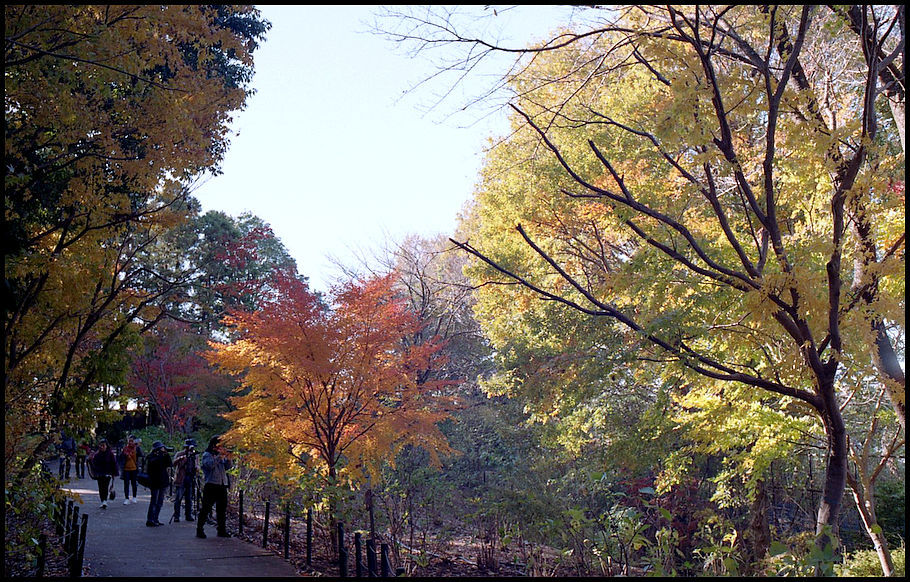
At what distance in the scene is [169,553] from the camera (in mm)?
8781

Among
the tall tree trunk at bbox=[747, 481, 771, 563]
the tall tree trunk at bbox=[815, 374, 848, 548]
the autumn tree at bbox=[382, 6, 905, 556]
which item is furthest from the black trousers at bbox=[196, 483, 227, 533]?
the tall tree trunk at bbox=[747, 481, 771, 563]

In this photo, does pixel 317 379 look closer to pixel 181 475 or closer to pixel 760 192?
pixel 181 475

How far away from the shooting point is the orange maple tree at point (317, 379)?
9945 mm

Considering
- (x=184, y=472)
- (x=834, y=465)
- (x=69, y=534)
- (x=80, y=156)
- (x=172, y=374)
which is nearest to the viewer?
(x=834, y=465)

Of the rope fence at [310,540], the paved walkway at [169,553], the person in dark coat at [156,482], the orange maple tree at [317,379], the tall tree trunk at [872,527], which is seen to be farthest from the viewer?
the person in dark coat at [156,482]

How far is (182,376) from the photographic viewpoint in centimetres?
2570

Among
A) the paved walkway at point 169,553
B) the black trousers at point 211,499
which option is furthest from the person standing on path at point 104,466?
the black trousers at point 211,499

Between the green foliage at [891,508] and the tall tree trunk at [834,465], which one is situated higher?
the tall tree trunk at [834,465]

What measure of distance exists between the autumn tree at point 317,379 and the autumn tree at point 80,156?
6.05ft

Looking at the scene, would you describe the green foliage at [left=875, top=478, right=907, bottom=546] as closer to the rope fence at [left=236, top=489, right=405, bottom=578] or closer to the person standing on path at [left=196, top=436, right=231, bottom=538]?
the rope fence at [left=236, top=489, right=405, bottom=578]

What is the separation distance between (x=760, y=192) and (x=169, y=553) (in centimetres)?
841

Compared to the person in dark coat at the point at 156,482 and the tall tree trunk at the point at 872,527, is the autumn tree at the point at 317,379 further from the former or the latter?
the tall tree trunk at the point at 872,527

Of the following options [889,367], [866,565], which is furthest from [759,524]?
[889,367]

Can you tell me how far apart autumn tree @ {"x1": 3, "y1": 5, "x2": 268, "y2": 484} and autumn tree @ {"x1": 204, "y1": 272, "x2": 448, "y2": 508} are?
1844 mm
